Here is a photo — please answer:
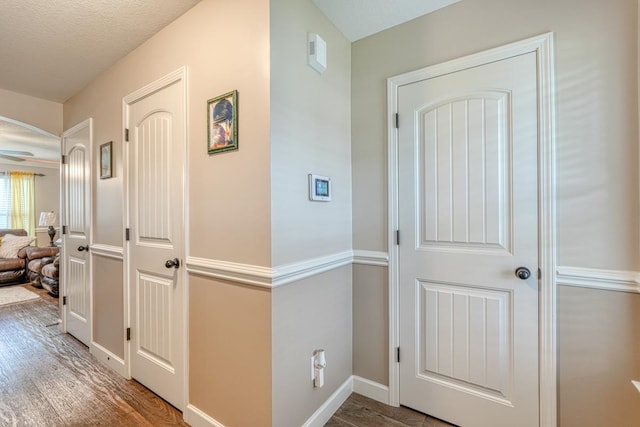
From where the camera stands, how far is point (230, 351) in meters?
1.49

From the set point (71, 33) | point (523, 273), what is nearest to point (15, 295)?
point (71, 33)

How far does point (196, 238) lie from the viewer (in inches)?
64.8

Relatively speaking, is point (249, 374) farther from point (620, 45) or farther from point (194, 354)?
point (620, 45)

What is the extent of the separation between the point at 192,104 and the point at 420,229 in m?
1.53

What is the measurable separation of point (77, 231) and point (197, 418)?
2272mm

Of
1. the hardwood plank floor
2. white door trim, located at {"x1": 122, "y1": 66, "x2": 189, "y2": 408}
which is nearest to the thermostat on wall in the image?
white door trim, located at {"x1": 122, "y1": 66, "x2": 189, "y2": 408}

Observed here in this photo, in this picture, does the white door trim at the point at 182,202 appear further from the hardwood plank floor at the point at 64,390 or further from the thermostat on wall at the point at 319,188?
the thermostat on wall at the point at 319,188

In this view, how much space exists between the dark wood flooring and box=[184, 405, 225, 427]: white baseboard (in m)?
0.64

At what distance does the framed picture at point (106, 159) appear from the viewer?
229 cm

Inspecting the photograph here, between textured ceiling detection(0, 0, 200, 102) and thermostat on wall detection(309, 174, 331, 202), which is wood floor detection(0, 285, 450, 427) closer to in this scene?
thermostat on wall detection(309, 174, 331, 202)

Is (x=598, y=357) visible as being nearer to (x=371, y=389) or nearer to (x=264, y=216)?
(x=371, y=389)

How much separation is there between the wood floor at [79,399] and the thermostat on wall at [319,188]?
131cm

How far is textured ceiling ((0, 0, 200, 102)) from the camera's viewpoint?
1.65m

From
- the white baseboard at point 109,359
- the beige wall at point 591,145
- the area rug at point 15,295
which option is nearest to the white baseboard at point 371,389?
the beige wall at point 591,145
